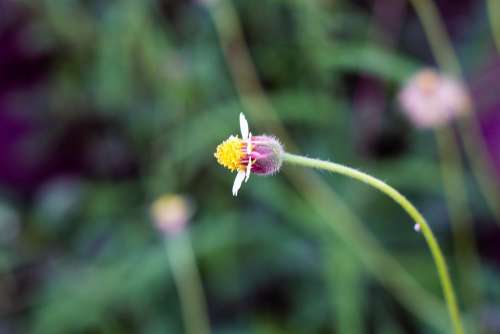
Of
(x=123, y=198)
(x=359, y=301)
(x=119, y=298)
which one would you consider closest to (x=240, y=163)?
(x=359, y=301)

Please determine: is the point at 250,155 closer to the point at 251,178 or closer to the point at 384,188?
the point at 384,188

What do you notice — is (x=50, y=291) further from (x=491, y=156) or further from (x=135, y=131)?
(x=491, y=156)

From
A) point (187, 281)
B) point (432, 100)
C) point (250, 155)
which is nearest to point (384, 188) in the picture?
point (250, 155)

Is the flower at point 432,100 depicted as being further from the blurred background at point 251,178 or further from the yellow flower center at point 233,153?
the yellow flower center at point 233,153

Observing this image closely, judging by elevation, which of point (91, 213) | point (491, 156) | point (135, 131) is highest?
point (135, 131)

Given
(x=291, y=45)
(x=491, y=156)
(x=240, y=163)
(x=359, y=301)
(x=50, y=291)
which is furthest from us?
(x=291, y=45)

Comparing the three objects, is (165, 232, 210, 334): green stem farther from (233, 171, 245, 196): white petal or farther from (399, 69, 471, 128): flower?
(233, 171, 245, 196): white petal

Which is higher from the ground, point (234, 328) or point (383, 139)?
point (383, 139)
